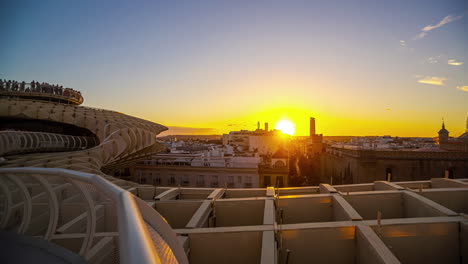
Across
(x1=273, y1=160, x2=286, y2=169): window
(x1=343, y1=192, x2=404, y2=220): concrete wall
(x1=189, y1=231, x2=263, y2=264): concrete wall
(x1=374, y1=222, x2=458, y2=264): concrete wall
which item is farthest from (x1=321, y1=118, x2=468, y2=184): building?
(x1=189, y1=231, x2=263, y2=264): concrete wall

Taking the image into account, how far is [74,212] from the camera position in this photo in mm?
5074

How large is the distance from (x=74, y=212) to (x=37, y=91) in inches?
1067

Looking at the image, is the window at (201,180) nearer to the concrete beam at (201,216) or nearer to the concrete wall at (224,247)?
the concrete beam at (201,216)

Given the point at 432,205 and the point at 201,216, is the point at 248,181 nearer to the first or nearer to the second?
the point at 432,205

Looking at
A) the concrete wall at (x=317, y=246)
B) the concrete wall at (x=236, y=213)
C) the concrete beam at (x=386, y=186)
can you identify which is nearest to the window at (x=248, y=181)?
the concrete beam at (x=386, y=186)

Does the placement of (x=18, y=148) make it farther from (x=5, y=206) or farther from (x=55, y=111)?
(x=5, y=206)

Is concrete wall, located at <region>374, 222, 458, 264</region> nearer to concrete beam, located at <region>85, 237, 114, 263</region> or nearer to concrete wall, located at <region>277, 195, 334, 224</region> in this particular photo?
concrete wall, located at <region>277, 195, 334, 224</region>

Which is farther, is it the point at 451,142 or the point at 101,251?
the point at 451,142

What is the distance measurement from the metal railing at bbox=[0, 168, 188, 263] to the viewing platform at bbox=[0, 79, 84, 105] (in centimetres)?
2658

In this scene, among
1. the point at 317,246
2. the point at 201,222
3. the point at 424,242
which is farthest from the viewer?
the point at 201,222

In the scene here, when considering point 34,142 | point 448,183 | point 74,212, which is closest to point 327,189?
point 448,183

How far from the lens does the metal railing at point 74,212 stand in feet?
7.73

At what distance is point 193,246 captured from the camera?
621 cm

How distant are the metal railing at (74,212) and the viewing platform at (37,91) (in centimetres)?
2658
